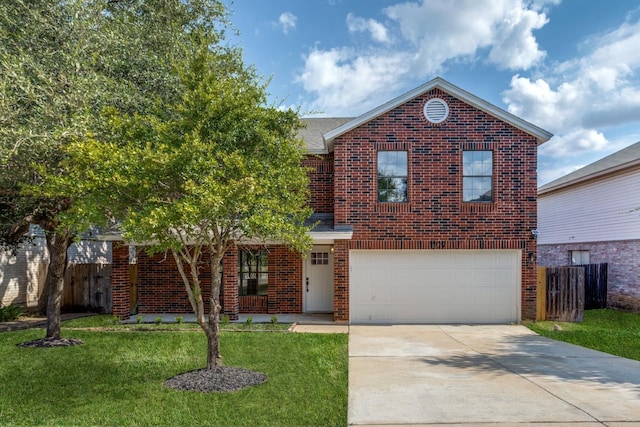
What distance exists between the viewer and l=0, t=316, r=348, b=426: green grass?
225 inches

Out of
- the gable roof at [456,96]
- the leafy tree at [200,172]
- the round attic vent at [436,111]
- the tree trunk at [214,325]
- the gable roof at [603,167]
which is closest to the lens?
the leafy tree at [200,172]

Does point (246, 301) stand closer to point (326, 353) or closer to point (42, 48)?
point (326, 353)

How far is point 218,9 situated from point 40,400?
387 inches

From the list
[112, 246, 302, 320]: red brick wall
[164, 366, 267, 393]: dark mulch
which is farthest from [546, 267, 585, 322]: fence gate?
[164, 366, 267, 393]: dark mulch

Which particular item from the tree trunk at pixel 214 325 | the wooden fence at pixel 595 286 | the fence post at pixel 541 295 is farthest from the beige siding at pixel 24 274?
the wooden fence at pixel 595 286

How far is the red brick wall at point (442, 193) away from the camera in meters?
13.1

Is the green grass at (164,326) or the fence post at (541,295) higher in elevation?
the fence post at (541,295)

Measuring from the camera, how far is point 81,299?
15.8 metres

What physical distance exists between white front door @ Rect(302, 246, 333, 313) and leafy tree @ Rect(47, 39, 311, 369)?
670 cm

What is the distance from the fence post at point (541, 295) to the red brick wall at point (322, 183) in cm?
640

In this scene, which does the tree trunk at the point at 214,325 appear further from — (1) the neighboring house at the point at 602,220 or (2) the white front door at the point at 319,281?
(1) the neighboring house at the point at 602,220

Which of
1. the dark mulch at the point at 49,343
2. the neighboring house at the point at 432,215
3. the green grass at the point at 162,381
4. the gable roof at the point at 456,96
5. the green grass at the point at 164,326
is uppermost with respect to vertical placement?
the gable roof at the point at 456,96

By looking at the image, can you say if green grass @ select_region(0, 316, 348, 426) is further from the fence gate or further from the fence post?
the fence gate

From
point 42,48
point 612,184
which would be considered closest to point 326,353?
point 42,48
